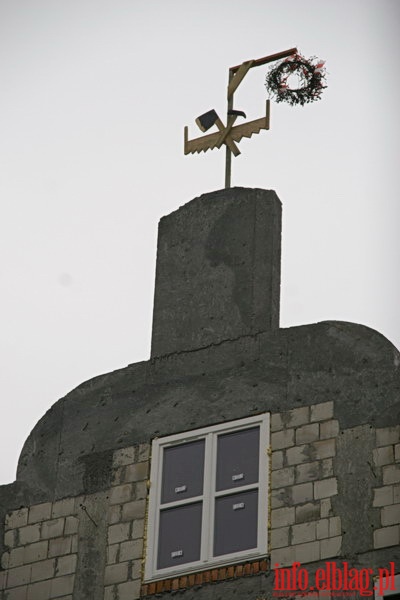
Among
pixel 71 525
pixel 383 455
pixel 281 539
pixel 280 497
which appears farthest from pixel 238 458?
pixel 71 525

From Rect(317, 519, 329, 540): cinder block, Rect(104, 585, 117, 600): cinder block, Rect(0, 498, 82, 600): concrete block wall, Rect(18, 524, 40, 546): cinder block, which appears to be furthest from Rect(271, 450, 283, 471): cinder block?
Rect(18, 524, 40, 546): cinder block

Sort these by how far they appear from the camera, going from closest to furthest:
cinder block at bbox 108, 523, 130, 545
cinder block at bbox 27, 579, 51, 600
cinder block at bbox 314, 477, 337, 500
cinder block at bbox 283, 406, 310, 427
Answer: cinder block at bbox 314, 477, 337, 500 < cinder block at bbox 283, 406, 310, 427 < cinder block at bbox 108, 523, 130, 545 < cinder block at bbox 27, 579, 51, 600

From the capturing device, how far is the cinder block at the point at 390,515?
1756 cm

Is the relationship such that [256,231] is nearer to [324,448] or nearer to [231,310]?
[231,310]

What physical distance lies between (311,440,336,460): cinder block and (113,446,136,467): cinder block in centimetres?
197

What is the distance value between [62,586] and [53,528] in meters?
0.68

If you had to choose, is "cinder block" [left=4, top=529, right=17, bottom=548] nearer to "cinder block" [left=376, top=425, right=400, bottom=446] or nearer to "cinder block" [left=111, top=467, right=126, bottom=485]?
"cinder block" [left=111, top=467, right=126, bottom=485]

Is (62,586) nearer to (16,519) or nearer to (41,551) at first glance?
(41,551)

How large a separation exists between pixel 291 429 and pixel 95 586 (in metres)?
2.41

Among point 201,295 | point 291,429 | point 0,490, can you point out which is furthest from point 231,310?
point 0,490

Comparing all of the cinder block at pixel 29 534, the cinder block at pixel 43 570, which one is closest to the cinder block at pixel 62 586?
the cinder block at pixel 43 570

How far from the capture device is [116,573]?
→ 18531 mm

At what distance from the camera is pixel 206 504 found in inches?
725

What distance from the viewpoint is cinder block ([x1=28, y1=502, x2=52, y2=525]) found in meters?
19.3
